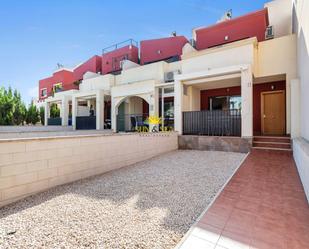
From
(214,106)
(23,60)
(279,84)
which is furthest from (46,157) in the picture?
(23,60)

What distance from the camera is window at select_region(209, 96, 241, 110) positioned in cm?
1193

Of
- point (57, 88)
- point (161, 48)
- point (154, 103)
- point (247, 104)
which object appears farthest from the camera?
point (57, 88)

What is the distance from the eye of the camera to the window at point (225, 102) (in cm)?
1193

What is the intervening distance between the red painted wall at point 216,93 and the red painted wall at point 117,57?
8438 mm

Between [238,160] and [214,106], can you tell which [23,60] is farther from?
[238,160]

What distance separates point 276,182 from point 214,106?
351 inches

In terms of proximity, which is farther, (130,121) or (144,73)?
(130,121)

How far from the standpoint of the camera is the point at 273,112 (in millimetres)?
10781

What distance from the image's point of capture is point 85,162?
4945 millimetres

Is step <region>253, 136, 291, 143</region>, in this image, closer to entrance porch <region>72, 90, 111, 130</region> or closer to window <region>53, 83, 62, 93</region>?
entrance porch <region>72, 90, 111, 130</region>

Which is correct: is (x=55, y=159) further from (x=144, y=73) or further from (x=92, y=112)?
(x=92, y=112)

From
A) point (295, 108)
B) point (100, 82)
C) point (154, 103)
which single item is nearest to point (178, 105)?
point (154, 103)

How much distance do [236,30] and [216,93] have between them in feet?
14.3

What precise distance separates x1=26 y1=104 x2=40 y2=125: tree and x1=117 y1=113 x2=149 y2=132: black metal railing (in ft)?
32.1
